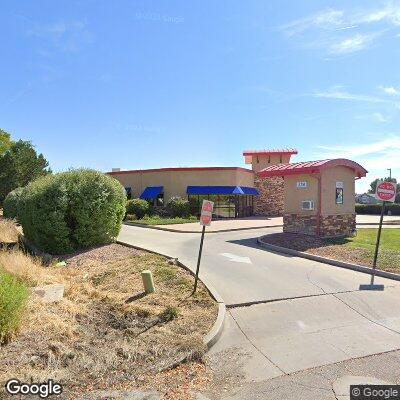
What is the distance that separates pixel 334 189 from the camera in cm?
1702

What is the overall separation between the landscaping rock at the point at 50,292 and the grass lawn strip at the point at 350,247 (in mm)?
8199

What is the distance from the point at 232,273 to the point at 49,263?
6060 mm

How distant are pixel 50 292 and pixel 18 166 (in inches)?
1612

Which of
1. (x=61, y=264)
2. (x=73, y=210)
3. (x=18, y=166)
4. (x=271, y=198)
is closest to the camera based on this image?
(x=61, y=264)

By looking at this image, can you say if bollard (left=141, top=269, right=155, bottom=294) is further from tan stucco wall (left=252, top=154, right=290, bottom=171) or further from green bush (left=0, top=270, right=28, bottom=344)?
tan stucco wall (left=252, top=154, right=290, bottom=171)

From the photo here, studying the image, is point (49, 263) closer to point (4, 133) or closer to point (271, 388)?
point (271, 388)

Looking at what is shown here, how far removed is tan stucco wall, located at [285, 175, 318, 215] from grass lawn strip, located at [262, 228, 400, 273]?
1184mm

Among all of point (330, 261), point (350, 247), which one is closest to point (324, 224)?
point (350, 247)

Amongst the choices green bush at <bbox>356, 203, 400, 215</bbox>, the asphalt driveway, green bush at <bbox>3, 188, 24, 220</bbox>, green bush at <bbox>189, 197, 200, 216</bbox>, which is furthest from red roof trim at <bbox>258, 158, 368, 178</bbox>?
green bush at <bbox>356, 203, 400, 215</bbox>

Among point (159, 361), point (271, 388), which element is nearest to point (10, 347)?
point (159, 361)

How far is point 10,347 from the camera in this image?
536cm

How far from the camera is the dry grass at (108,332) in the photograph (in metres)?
4.92

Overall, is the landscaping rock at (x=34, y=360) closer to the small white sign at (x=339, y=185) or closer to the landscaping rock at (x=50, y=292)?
the landscaping rock at (x=50, y=292)

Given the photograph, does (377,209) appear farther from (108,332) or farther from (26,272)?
(108,332)
